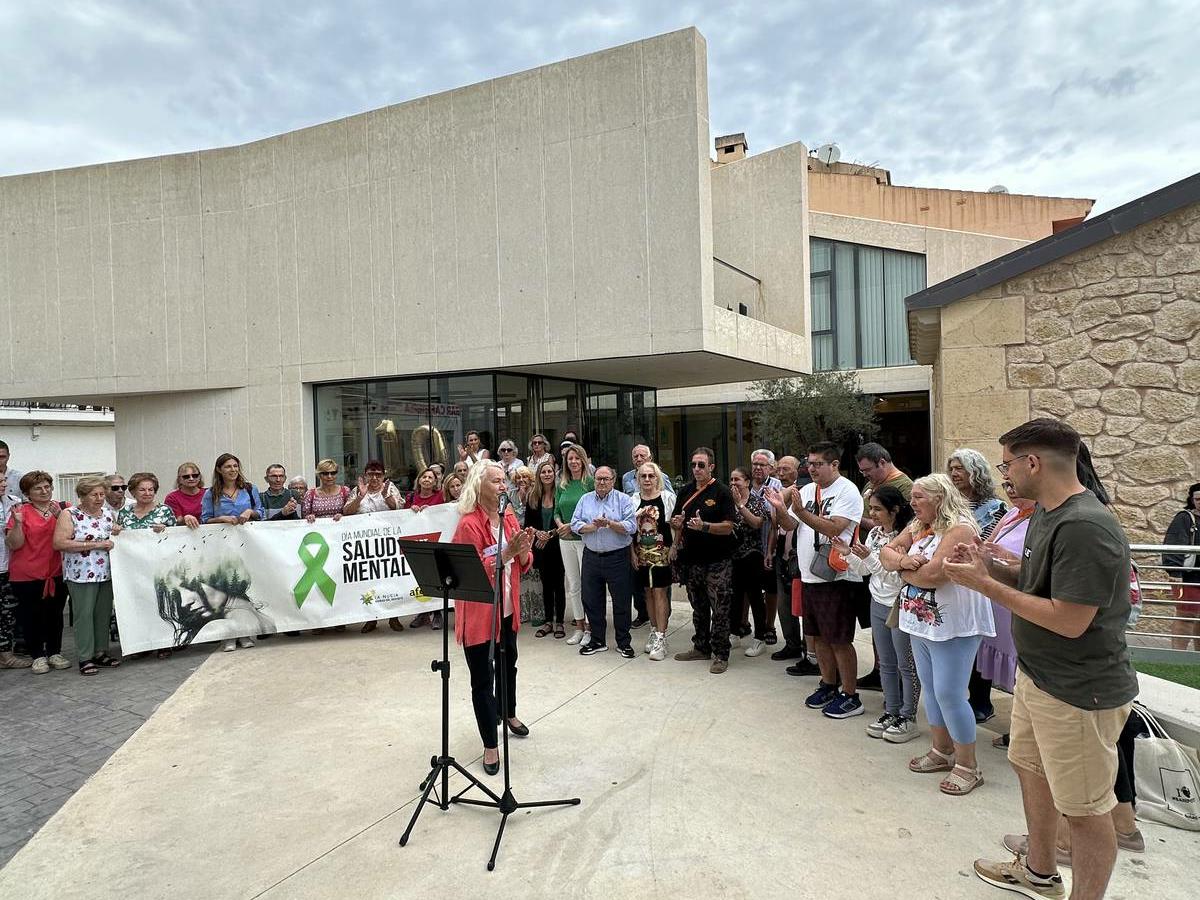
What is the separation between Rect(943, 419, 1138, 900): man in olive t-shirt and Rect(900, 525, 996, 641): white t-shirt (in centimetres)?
108

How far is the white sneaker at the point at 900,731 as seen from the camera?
4648 mm

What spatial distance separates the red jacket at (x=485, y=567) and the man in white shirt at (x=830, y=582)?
1888 millimetres

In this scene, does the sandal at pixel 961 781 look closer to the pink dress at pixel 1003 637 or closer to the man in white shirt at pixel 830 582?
the pink dress at pixel 1003 637

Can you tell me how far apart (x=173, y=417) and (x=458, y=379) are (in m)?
6.20

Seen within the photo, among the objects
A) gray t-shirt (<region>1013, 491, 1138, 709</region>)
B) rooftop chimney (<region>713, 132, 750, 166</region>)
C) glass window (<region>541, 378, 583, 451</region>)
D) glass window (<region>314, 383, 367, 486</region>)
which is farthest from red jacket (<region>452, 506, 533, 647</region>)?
rooftop chimney (<region>713, 132, 750, 166</region>)

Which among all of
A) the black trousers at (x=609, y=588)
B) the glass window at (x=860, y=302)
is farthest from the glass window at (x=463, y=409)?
the glass window at (x=860, y=302)

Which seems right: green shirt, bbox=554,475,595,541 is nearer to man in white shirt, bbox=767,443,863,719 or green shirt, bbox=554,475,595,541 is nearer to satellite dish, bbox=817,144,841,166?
man in white shirt, bbox=767,443,863,719

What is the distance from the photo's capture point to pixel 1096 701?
260 cm

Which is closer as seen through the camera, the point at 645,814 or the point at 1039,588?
the point at 1039,588

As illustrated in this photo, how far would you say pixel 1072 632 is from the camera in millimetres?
2547

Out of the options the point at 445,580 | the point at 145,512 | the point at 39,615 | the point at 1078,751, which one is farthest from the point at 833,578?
the point at 39,615

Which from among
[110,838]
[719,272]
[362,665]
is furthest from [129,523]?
[719,272]

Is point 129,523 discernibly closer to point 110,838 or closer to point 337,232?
point 110,838

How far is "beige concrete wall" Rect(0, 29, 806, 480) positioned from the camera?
10.6m
